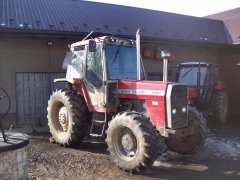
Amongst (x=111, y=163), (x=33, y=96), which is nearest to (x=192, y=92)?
(x=33, y=96)

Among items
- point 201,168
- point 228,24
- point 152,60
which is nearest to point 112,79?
point 201,168

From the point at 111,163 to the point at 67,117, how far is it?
1802 millimetres

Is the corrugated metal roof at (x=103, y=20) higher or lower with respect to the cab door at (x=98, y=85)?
higher

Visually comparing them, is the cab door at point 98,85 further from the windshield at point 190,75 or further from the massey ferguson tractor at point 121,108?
the windshield at point 190,75

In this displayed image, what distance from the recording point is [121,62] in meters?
7.09

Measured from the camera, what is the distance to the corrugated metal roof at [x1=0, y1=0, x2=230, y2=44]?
34.2 feet

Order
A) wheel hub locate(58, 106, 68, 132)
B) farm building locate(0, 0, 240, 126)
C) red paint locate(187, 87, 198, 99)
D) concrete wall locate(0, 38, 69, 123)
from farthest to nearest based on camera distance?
red paint locate(187, 87, 198, 99) → farm building locate(0, 0, 240, 126) → concrete wall locate(0, 38, 69, 123) → wheel hub locate(58, 106, 68, 132)

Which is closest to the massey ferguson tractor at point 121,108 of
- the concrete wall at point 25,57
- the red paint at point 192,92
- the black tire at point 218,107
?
the concrete wall at point 25,57

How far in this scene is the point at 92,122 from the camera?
23.8ft

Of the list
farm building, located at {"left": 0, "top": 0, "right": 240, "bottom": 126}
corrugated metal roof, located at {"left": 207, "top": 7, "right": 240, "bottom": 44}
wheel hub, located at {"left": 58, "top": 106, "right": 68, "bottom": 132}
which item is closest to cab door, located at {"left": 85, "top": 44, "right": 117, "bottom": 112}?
wheel hub, located at {"left": 58, "top": 106, "right": 68, "bottom": 132}

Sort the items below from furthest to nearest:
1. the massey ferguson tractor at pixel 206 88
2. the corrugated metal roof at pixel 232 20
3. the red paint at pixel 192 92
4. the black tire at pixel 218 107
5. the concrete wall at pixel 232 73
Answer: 1. the corrugated metal roof at pixel 232 20
2. the concrete wall at pixel 232 73
3. the black tire at pixel 218 107
4. the massey ferguson tractor at pixel 206 88
5. the red paint at pixel 192 92

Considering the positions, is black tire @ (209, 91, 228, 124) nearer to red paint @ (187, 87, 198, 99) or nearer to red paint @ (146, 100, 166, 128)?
red paint @ (187, 87, 198, 99)

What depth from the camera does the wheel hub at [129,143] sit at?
596cm

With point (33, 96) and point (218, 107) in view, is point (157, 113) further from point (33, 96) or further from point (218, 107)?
point (218, 107)
